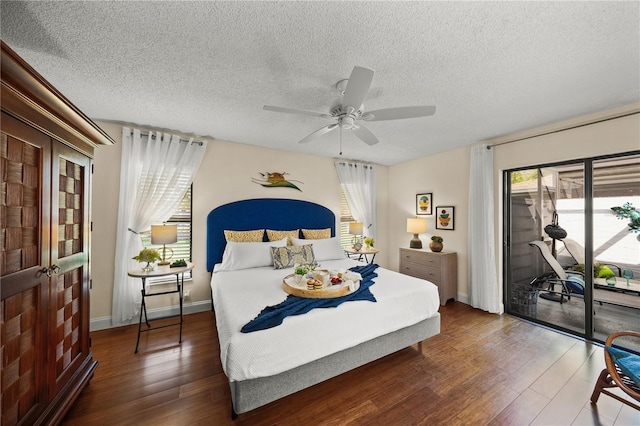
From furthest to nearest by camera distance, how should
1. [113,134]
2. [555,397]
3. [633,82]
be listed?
[113,134]
[633,82]
[555,397]

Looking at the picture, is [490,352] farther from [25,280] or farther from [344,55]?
[25,280]

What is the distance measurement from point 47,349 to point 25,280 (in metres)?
0.50

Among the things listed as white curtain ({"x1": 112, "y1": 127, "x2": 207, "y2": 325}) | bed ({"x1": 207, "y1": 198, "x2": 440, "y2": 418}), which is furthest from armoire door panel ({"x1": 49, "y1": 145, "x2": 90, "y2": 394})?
white curtain ({"x1": 112, "y1": 127, "x2": 207, "y2": 325})

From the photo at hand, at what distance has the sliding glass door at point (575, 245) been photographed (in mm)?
2520

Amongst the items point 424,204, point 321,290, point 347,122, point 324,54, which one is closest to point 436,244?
point 424,204

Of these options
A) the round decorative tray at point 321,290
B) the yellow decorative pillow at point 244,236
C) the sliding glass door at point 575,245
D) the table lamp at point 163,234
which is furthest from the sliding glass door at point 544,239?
the table lamp at point 163,234

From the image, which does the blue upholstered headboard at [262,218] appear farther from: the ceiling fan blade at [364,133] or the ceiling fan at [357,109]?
the ceiling fan blade at [364,133]

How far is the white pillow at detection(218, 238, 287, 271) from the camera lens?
10.0 feet

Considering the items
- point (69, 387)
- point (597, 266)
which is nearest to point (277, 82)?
point (69, 387)

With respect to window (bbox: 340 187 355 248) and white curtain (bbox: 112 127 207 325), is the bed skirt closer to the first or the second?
white curtain (bbox: 112 127 207 325)

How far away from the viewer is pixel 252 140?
3.50 metres

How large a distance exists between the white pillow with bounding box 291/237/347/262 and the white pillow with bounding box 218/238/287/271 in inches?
20.4

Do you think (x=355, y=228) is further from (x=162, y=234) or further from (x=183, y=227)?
(x=162, y=234)

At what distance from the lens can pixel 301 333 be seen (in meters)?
1.66
